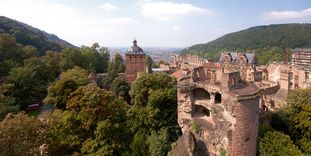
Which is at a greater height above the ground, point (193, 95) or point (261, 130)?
point (193, 95)

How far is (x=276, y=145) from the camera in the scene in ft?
57.2

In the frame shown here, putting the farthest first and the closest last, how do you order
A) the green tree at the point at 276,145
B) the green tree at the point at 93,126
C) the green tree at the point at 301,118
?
the green tree at the point at 301,118, the green tree at the point at 93,126, the green tree at the point at 276,145

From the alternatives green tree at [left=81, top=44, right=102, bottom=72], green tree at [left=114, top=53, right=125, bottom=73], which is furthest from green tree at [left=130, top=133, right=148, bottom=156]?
green tree at [left=81, top=44, right=102, bottom=72]

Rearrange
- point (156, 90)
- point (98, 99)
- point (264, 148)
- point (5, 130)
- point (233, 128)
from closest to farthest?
1. point (5, 130)
2. point (233, 128)
3. point (264, 148)
4. point (98, 99)
5. point (156, 90)

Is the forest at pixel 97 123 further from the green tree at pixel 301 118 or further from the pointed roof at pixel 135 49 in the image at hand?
the pointed roof at pixel 135 49

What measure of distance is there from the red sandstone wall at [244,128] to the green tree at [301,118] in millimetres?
6304

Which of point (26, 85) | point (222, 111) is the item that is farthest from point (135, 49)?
point (222, 111)

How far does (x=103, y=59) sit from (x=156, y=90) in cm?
3837

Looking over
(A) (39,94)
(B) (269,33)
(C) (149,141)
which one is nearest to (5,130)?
(C) (149,141)

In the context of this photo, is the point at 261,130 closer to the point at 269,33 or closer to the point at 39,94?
the point at 39,94

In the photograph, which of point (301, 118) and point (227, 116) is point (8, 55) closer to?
point (227, 116)

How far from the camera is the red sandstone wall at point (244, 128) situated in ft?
49.7

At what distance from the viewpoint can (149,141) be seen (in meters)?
21.5

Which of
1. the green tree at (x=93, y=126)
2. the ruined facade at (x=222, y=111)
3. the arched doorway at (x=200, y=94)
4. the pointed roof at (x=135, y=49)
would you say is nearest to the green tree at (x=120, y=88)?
the pointed roof at (x=135, y=49)
